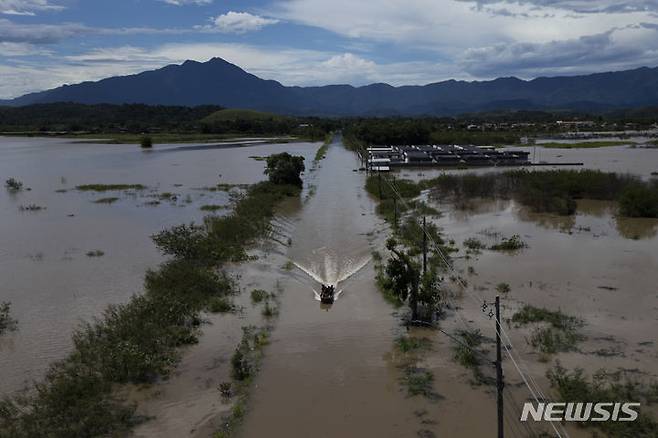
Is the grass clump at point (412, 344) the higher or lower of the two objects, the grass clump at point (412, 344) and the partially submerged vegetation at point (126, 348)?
the lower

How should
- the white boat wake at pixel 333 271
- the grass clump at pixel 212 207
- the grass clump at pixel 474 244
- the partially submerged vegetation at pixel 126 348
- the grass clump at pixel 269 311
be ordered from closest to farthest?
the partially submerged vegetation at pixel 126 348
the grass clump at pixel 269 311
the white boat wake at pixel 333 271
the grass clump at pixel 474 244
the grass clump at pixel 212 207

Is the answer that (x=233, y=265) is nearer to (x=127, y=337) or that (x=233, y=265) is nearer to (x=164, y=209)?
(x=127, y=337)

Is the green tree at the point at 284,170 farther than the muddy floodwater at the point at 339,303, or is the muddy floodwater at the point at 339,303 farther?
the green tree at the point at 284,170

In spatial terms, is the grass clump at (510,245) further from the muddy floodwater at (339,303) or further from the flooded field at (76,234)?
the flooded field at (76,234)

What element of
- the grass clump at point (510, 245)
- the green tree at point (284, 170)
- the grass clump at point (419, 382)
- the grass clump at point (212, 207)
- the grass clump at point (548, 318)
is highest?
the green tree at point (284, 170)

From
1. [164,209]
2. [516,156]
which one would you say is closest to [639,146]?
[516,156]

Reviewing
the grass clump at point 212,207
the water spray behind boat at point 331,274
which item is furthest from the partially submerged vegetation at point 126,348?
the grass clump at point 212,207

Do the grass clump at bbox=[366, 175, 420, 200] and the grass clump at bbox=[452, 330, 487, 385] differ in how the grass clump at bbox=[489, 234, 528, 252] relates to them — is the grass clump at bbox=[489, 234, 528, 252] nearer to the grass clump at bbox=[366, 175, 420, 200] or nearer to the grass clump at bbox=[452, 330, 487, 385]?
the grass clump at bbox=[452, 330, 487, 385]
